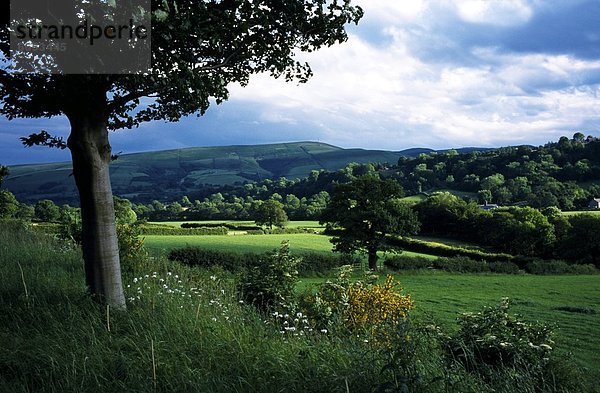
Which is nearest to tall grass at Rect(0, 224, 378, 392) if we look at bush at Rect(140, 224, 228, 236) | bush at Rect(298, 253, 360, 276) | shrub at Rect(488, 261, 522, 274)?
bush at Rect(298, 253, 360, 276)

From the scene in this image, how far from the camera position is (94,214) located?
23.2ft

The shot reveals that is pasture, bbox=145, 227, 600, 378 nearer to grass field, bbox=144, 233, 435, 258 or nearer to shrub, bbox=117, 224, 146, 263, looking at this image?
grass field, bbox=144, 233, 435, 258

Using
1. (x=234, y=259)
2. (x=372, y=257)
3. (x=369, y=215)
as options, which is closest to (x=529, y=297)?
(x=372, y=257)

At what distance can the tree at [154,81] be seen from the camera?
21.4 ft

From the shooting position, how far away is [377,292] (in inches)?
440

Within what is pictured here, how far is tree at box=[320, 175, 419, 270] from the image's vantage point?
4703 cm

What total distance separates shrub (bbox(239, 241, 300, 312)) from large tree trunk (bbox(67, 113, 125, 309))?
374cm

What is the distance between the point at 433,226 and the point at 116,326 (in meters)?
76.3

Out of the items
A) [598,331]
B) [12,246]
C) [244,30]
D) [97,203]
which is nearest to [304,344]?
[97,203]

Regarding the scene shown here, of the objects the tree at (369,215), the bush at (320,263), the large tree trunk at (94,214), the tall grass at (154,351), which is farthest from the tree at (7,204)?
the tall grass at (154,351)

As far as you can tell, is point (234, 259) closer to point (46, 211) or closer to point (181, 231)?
point (181, 231)

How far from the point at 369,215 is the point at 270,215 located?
37.0m

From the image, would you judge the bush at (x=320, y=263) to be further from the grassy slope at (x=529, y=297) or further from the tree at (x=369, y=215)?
the grassy slope at (x=529, y=297)

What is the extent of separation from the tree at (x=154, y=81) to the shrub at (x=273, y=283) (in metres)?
4.00
